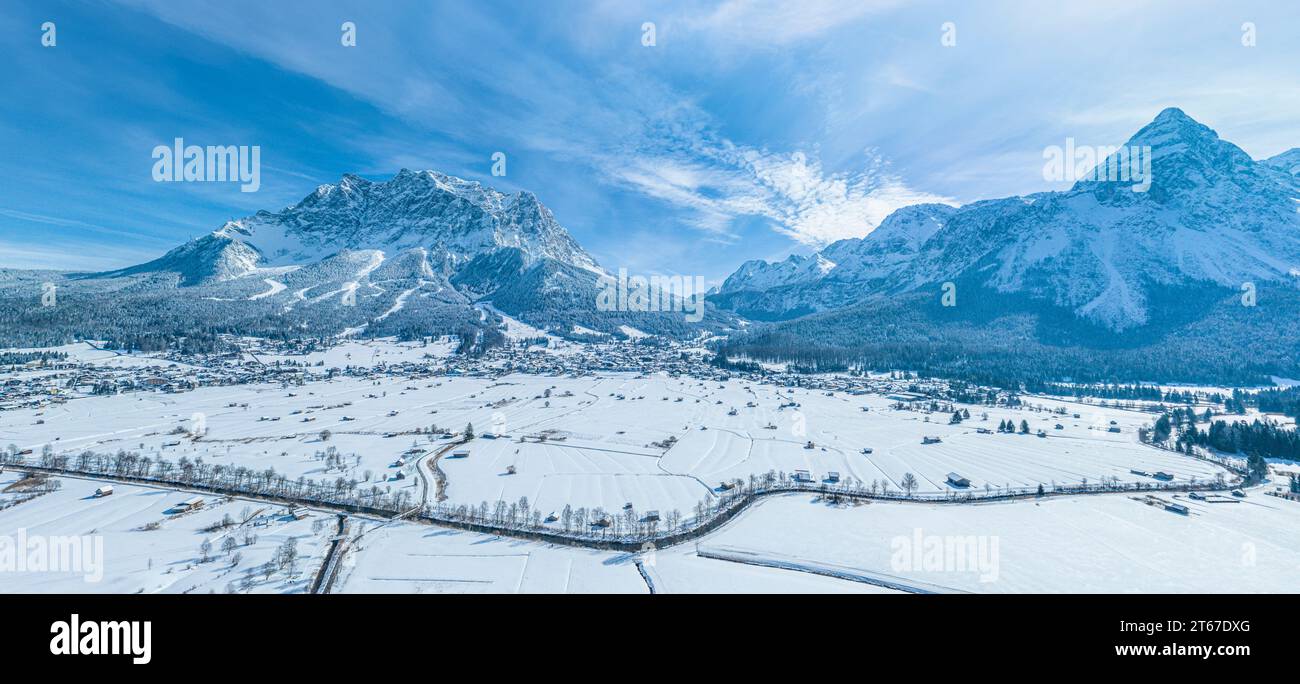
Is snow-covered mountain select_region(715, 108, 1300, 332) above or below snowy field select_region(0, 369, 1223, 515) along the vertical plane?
above

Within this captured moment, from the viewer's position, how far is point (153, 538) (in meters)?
23.5

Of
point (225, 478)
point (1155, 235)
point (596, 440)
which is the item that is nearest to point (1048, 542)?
point (596, 440)

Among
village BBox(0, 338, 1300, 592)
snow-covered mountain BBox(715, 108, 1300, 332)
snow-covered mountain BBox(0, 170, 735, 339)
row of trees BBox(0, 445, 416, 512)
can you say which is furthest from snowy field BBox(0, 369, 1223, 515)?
snow-covered mountain BBox(715, 108, 1300, 332)

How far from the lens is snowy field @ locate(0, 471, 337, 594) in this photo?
1919 cm

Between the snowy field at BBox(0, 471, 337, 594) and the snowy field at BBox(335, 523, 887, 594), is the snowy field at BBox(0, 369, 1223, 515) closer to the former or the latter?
the snowy field at BBox(335, 523, 887, 594)

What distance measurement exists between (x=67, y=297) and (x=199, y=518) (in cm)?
17242

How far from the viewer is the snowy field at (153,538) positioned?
19188 millimetres

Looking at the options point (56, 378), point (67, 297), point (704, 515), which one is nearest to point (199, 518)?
point (704, 515)

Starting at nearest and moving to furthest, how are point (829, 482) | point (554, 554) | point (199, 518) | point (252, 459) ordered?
1. point (554, 554)
2. point (199, 518)
3. point (829, 482)
4. point (252, 459)

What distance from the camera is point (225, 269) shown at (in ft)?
594

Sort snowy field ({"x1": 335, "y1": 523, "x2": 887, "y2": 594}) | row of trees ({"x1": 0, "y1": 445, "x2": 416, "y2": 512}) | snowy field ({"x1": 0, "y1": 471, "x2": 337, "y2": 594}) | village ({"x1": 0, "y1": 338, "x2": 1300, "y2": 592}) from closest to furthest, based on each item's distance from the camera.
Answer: snowy field ({"x1": 0, "y1": 471, "x2": 337, "y2": 594}) < snowy field ({"x1": 335, "y1": 523, "x2": 887, "y2": 594}) < village ({"x1": 0, "y1": 338, "x2": 1300, "y2": 592}) < row of trees ({"x1": 0, "y1": 445, "x2": 416, "y2": 512})

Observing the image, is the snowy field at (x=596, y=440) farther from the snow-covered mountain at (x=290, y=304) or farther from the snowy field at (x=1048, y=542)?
the snow-covered mountain at (x=290, y=304)

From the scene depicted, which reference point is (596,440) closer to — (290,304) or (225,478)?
(225,478)
